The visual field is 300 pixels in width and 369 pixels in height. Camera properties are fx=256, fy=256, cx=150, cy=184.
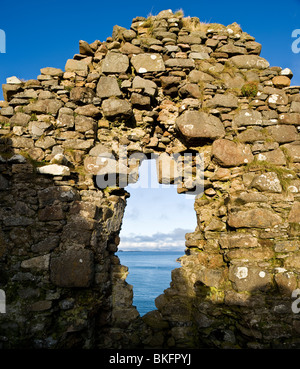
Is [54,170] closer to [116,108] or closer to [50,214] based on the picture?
[50,214]

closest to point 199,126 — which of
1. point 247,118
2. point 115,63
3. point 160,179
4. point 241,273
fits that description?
point 247,118

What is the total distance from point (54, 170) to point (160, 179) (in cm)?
171

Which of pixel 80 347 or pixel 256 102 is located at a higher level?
pixel 256 102

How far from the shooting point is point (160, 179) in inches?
173

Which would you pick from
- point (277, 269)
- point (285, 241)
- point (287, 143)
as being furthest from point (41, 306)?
point (287, 143)

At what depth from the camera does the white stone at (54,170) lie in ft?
12.3

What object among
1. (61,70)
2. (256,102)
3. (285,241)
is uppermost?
(61,70)

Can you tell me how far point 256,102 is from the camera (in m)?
4.35

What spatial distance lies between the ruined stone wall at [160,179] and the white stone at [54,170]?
16 mm

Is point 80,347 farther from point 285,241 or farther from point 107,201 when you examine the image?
point 285,241

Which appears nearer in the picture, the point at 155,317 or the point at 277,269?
the point at 277,269

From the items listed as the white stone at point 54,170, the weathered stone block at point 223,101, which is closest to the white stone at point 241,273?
the weathered stone block at point 223,101

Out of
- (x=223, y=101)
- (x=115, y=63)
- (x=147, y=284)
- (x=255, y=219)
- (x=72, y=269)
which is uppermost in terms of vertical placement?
(x=115, y=63)
